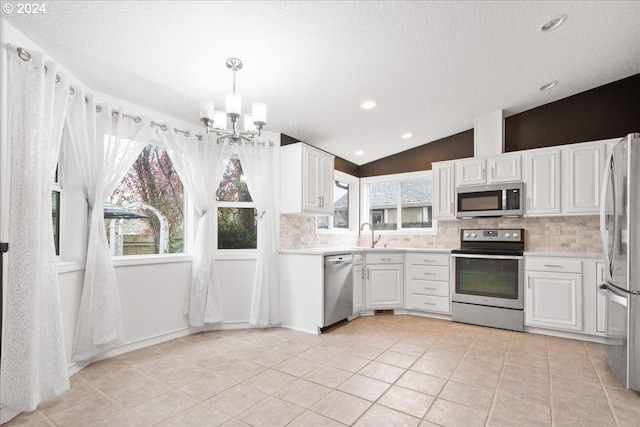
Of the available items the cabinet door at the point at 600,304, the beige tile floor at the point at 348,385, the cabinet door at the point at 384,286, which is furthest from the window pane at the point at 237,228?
the cabinet door at the point at 600,304

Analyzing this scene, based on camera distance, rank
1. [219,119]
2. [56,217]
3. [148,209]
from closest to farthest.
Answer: [219,119] → [56,217] → [148,209]

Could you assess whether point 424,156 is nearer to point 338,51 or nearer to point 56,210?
point 338,51

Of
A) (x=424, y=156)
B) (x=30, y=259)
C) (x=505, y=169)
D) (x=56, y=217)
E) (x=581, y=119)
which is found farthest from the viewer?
(x=424, y=156)

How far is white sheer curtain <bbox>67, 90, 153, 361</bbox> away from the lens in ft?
8.39

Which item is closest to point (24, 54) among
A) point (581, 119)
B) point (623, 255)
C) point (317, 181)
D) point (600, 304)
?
point (317, 181)

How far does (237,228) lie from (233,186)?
507mm

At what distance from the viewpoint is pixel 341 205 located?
5250mm

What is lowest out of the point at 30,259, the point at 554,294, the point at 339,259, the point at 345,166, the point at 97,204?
the point at 554,294

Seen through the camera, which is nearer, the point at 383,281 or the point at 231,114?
the point at 231,114

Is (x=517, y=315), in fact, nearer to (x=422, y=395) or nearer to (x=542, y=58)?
(x=422, y=395)

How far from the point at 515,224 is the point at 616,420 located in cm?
259

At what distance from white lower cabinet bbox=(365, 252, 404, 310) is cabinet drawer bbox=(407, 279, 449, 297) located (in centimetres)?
13

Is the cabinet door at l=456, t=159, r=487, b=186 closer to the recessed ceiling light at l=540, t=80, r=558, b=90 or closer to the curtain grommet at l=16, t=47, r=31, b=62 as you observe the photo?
the recessed ceiling light at l=540, t=80, r=558, b=90

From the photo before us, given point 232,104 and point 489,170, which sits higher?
point 232,104
